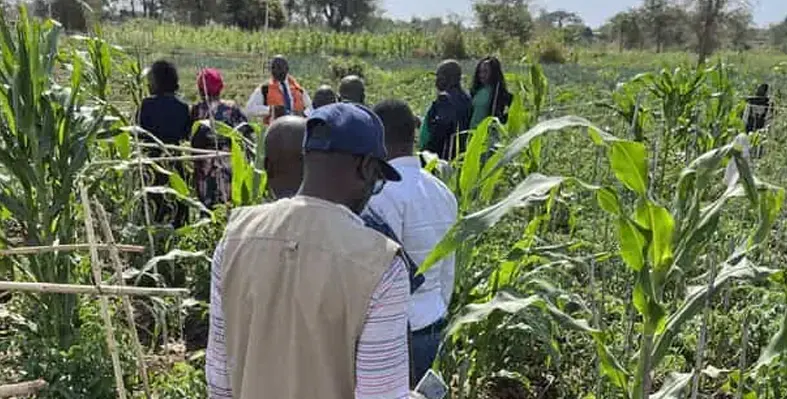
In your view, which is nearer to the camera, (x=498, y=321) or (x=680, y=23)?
(x=498, y=321)

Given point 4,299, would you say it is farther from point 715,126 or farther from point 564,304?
point 715,126

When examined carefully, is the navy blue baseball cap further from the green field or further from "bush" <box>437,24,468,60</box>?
"bush" <box>437,24,468,60</box>

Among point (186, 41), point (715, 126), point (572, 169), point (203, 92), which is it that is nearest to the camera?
point (203, 92)

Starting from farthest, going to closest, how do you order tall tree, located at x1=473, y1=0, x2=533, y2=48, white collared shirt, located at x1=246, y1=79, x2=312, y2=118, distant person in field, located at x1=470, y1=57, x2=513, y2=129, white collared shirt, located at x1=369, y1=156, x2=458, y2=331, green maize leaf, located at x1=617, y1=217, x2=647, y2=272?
tall tree, located at x1=473, y1=0, x2=533, y2=48 → white collared shirt, located at x1=246, y1=79, x2=312, y2=118 → distant person in field, located at x1=470, y1=57, x2=513, y2=129 → white collared shirt, located at x1=369, y1=156, x2=458, y2=331 → green maize leaf, located at x1=617, y1=217, x2=647, y2=272

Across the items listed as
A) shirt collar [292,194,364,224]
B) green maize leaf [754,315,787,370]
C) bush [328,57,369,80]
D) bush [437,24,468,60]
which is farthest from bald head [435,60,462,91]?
bush [437,24,468,60]

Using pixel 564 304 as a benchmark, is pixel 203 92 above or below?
above

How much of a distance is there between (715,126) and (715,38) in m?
35.5

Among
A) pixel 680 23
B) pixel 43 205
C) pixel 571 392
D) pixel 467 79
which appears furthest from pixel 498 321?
pixel 680 23

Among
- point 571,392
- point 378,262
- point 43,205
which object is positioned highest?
point 378,262

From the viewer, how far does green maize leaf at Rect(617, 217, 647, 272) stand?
195 centimetres

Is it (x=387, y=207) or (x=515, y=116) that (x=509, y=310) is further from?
(x=515, y=116)

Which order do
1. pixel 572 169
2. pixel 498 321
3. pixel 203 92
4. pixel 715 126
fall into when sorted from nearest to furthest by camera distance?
1. pixel 498 321
2. pixel 203 92
3. pixel 715 126
4. pixel 572 169

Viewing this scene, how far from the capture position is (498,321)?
2537mm

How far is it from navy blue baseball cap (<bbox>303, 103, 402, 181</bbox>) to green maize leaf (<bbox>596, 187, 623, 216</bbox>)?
730 millimetres
